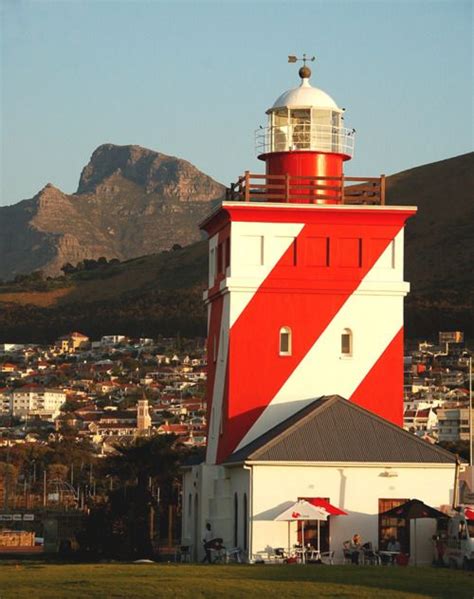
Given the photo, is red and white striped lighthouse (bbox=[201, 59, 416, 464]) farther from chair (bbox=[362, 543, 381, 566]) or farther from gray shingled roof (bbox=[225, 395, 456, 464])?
chair (bbox=[362, 543, 381, 566])

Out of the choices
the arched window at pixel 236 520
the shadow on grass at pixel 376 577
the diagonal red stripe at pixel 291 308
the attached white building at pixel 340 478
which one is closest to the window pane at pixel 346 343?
the diagonal red stripe at pixel 291 308

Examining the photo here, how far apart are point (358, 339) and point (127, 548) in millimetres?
8201

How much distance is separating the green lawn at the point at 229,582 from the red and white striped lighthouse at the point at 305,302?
30.7 ft

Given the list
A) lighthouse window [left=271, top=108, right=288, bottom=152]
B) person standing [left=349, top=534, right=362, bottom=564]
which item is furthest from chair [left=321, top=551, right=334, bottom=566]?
lighthouse window [left=271, top=108, right=288, bottom=152]

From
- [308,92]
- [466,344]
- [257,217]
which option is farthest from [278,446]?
[466,344]

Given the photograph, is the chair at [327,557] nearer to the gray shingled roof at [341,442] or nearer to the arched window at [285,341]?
the gray shingled roof at [341,442]

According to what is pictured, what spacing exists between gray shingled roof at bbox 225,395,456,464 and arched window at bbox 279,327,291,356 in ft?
6.87

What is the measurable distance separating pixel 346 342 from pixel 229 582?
14489 millimetres

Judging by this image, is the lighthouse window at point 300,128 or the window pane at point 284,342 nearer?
the window pane at point 284,342

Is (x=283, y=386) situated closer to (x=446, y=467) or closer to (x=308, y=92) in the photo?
(x=446, y=467)

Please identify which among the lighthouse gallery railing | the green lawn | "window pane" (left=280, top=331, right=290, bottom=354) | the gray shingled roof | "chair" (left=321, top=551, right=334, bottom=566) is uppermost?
the lighthouse gallery railing

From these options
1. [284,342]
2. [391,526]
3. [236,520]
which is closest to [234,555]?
[236,520]

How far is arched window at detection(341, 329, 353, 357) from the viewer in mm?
42438

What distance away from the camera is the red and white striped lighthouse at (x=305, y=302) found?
41.9 meters
